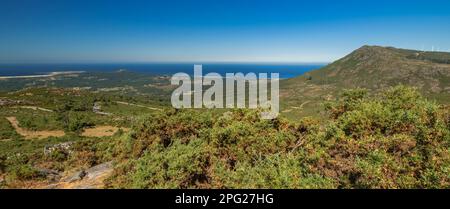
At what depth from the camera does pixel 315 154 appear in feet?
34.9

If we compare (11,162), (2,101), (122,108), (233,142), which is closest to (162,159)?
(233,142)

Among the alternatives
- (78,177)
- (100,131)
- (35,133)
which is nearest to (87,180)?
(78,177)

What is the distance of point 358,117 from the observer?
12172 mm

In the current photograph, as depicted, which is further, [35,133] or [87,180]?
[35,133]

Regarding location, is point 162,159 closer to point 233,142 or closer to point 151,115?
point 233,142

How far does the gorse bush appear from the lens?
8961 millimetres

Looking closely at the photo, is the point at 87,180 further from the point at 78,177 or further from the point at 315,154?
the point at 315,154

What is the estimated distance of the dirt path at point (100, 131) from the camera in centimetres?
5300

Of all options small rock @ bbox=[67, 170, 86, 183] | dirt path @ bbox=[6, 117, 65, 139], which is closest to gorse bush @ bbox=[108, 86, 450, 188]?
small rock @ bbox=[67, 170, 86, 183]

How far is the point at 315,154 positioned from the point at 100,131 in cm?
5308

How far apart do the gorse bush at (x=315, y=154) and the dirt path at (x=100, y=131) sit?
131 ft

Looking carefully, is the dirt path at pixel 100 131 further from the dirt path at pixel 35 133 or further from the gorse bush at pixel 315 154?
the gorse bush at pixel 315 154

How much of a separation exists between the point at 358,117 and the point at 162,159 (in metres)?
8.29

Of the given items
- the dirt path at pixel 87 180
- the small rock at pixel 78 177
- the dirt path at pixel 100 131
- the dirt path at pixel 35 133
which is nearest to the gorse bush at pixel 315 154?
the dirt path at pixel 87 180
